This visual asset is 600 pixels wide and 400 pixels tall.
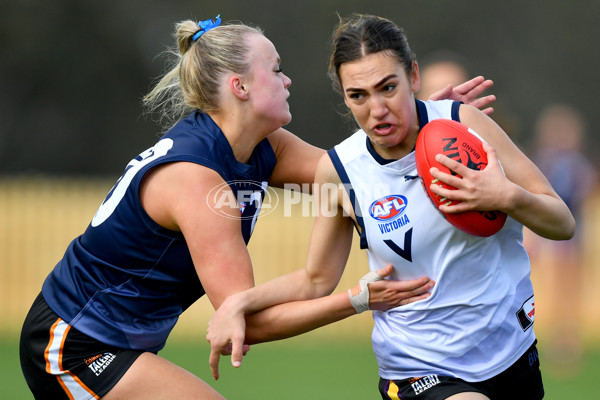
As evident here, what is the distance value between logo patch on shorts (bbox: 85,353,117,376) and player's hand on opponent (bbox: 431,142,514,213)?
1.51m

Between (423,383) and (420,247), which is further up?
(420,247)

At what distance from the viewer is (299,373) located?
806cm

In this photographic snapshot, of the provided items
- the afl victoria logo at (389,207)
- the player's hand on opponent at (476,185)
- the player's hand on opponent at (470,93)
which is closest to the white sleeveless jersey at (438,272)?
the afl victoria logo at (389,207)

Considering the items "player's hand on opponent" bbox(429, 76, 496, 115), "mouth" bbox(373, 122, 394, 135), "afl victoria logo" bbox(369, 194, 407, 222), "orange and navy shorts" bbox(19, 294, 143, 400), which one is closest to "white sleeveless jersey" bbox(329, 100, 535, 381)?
"afl victoria logo" bbox(369, 194, 407, 222)

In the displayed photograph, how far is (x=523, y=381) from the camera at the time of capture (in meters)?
3.58

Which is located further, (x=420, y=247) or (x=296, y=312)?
(x=296, y=312)

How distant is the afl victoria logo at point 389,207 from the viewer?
345 centimetres

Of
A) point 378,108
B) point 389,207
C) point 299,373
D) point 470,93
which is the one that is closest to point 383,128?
point 378,108

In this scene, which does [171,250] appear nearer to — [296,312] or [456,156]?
[296,312]

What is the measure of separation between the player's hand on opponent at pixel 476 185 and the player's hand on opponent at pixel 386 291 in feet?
1.46

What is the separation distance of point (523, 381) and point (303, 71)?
14.5 meters

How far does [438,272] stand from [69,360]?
1556mm

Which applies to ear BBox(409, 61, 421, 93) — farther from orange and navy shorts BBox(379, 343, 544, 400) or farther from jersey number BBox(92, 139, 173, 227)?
orange and navy shorts BBox(379, 343, 544, 400)

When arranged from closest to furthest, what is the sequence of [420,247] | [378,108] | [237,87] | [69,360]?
[378,108]
[420,247]
[69,360]
[237,87]
